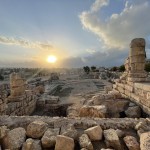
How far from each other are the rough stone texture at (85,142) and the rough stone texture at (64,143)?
20 centimetres

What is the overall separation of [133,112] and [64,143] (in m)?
4.56

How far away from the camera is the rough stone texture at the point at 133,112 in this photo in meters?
6.99

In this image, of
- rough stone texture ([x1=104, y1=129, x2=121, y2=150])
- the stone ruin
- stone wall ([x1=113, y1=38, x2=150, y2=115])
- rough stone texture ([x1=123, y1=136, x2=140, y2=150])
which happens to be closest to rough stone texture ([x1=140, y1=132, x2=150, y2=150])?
the stone ruin

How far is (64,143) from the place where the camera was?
3322mm

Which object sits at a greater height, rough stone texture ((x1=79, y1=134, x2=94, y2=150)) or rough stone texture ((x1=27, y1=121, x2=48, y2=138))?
rough stone texture ((x1=27, y1=121, x2=48, y2=138))

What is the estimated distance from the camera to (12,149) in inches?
132

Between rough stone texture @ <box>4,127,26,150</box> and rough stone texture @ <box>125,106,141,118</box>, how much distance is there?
462 centimetres

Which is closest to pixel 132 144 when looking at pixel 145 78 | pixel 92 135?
pixel 92 135

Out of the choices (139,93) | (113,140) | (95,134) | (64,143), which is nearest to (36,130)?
(64,143)

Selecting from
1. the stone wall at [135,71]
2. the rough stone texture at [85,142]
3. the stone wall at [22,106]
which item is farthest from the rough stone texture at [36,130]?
the stone wall at [135,71]

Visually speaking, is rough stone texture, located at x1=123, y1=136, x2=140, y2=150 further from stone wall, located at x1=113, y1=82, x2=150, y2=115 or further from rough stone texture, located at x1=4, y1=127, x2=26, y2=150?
stone wall, located at x1=113, y1=82, x2=150, y2=115

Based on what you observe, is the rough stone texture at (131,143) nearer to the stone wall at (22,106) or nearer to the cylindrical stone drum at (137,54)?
the stone wall at (22,106)

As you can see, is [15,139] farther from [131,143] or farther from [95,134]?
[131,143]

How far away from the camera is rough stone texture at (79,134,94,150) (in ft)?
11.0
